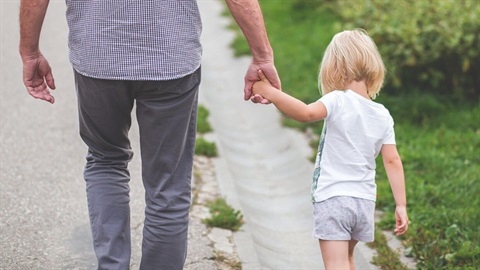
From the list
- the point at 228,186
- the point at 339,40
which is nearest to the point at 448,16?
the point at 228,186

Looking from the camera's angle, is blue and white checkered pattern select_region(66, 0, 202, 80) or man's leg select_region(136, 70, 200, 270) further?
man's leg select_region(136, 70, 200, 270)

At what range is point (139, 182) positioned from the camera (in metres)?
5.05

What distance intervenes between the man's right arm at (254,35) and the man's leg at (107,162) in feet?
1.66

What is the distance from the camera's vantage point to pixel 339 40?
127 inches

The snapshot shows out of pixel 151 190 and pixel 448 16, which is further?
pixel 448 16

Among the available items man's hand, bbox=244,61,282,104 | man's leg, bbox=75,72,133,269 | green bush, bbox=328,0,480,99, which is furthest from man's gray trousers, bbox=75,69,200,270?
green bush, bbox=328,0,480,99

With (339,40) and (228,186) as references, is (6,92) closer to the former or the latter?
(228,186)

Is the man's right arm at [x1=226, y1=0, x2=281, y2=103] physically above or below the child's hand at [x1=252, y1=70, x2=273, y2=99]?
above

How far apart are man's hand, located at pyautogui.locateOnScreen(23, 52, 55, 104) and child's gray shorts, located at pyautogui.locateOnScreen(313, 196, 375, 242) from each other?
1.26 metres

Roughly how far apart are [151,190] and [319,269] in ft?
4.61

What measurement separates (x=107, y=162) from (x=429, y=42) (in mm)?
4227

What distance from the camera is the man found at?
9.53ft

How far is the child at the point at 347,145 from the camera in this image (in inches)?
123

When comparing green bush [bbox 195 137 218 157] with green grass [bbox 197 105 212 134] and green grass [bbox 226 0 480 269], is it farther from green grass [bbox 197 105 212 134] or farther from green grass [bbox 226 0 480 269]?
green grass [bbox 226 0 480 269]
